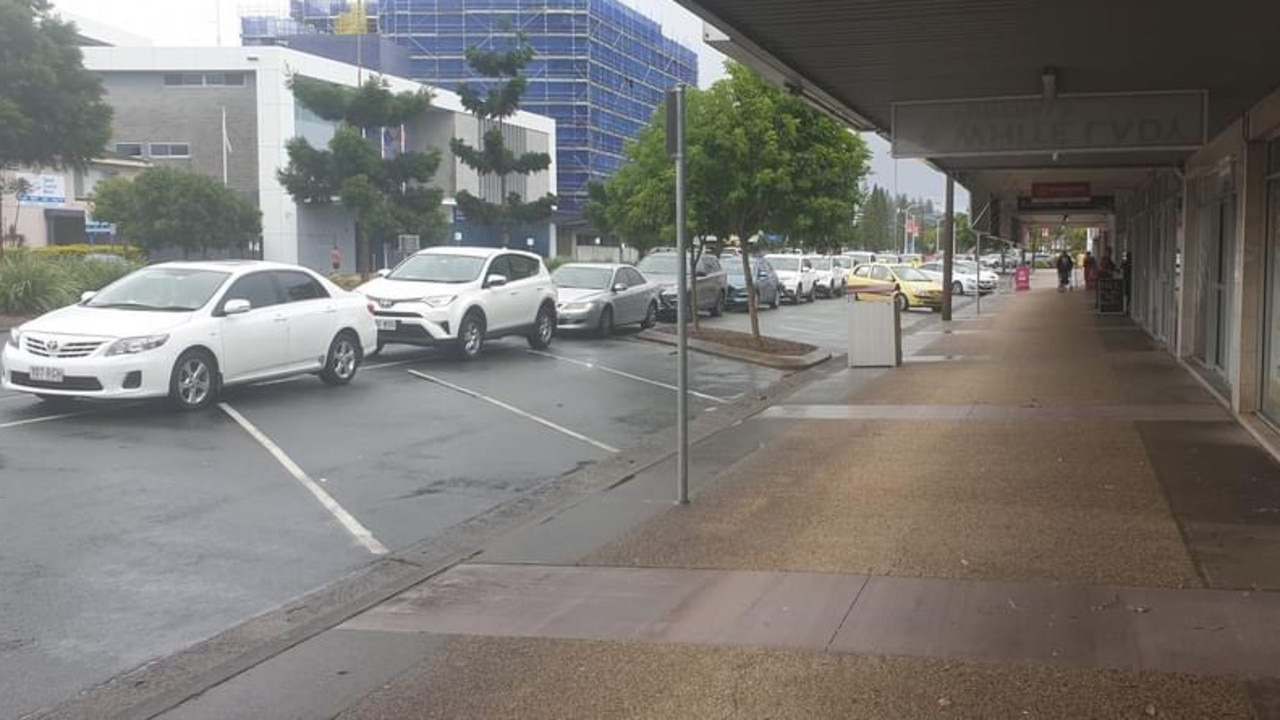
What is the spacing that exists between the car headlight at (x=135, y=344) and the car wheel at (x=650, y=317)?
42.9 feet

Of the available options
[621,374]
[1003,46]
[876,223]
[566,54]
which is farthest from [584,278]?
[876,223]

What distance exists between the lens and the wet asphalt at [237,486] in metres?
5.88

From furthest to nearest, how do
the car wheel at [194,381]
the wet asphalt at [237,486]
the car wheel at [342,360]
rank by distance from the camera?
the car wheel at [342,360] < the car wheel at [194,381] < the wet asphalt at [237,486]

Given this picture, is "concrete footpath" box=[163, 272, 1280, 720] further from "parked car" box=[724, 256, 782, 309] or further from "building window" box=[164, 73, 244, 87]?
A: "building window" box=[164, 73, 244, 87]

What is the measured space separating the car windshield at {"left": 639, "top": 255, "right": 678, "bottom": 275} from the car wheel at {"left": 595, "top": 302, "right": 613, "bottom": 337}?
619cm

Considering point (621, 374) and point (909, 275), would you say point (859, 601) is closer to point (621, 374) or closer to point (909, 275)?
point (621, 374)

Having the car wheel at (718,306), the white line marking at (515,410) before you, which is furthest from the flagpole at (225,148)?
the white line marking at (515,410)

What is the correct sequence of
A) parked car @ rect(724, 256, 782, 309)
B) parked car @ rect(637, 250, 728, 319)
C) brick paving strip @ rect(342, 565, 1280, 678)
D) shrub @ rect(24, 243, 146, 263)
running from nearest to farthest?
1. brick paving strip @ rect(342, 565, 1280, 678)
2. parked car @ rect(637, 250, 728, 319)
3. parked car @ rect(724, 256, 782, 309)
4. shrub @ rect(24, 243, 146, 263)

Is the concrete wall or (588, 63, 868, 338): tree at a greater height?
the concrete wall

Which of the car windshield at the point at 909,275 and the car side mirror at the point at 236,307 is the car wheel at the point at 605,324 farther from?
the car windshield at the point at 909,275

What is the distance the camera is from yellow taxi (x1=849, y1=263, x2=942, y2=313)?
34.9m

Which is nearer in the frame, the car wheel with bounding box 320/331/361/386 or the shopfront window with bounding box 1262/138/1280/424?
the shopfront window with bounding box 1262/138/1280/424

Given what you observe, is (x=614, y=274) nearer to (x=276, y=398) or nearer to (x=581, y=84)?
(x=276, y=398)

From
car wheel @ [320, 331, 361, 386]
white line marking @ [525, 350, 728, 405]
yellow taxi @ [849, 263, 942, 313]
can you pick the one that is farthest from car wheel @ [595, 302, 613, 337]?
yellow taxi @ [849, 263, 942, 313]
